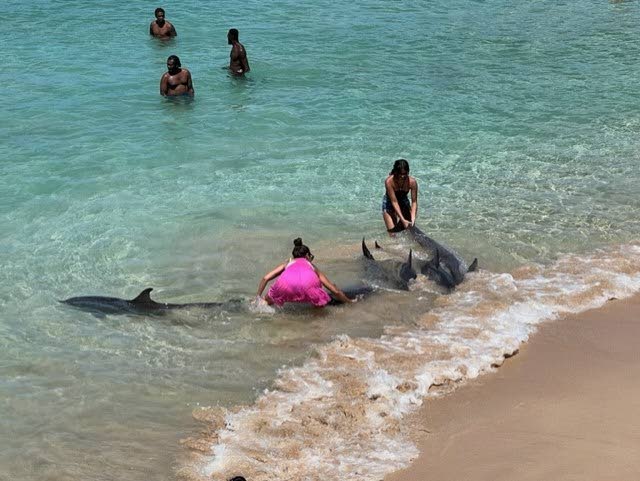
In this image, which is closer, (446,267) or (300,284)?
(300,284)

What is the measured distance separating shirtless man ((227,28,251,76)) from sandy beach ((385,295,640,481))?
9.47m

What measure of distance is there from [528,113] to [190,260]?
290 inches

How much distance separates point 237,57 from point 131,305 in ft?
27.6

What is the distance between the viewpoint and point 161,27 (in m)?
17.6

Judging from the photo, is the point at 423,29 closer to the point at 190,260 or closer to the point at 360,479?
the point at 190,260

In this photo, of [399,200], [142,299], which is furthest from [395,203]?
[142,299]

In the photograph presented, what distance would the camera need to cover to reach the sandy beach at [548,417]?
5695 millimetres

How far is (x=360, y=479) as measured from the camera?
571cm

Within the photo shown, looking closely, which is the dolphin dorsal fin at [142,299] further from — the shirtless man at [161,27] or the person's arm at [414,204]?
the shirtless man at [161,27]

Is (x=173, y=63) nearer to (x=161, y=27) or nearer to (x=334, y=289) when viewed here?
(x=161, y=27)

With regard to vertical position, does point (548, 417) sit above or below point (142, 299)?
below

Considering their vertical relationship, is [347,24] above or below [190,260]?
above

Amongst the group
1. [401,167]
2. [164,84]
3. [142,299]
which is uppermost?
[164,84]

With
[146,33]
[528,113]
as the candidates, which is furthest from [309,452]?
[146,33]
